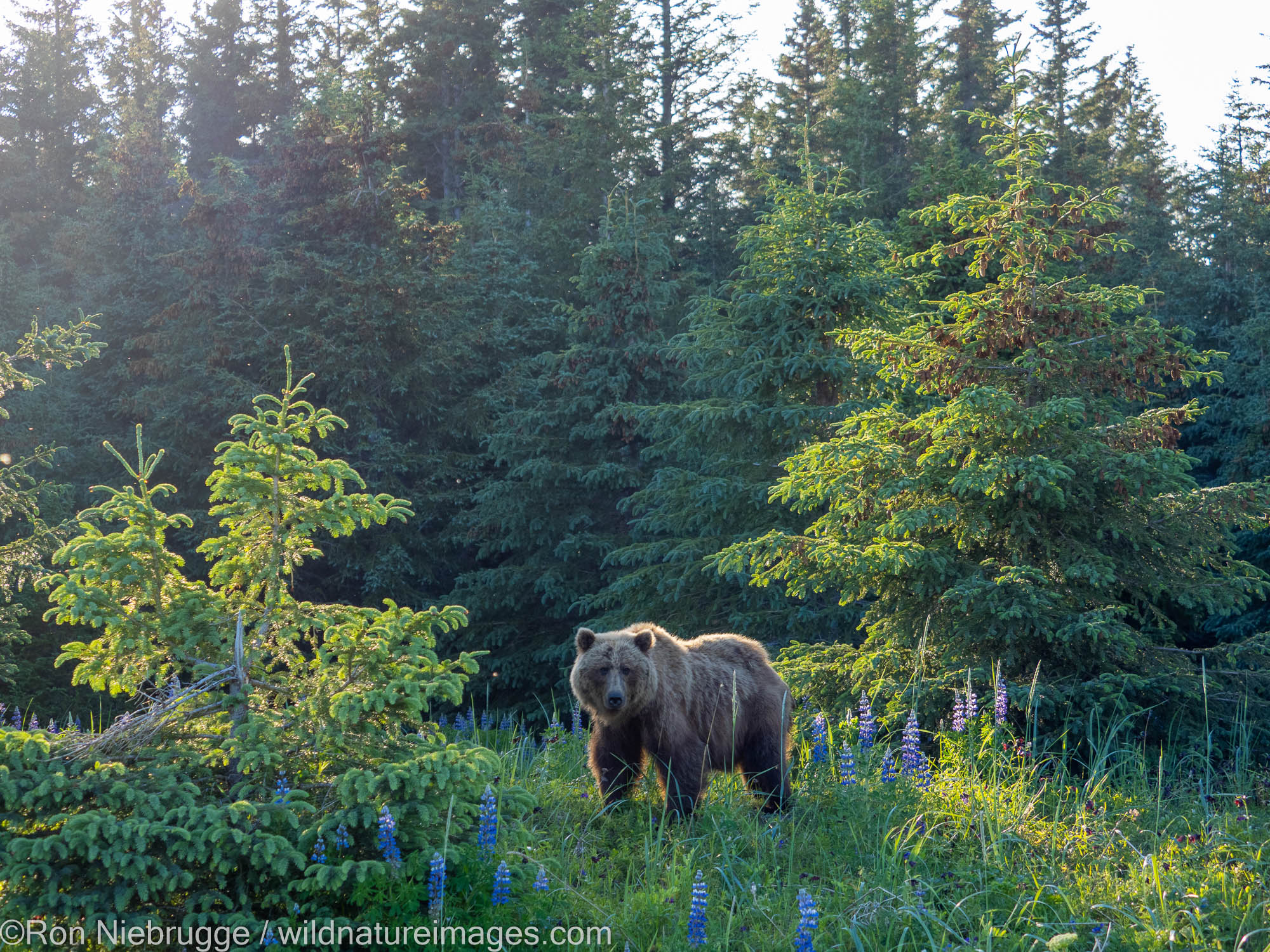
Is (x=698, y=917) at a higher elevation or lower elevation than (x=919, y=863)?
higher

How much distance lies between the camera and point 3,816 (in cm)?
344

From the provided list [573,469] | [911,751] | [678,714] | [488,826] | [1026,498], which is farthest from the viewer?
[573,469]

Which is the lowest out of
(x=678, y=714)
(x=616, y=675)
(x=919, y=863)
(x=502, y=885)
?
(x=919, y=863)

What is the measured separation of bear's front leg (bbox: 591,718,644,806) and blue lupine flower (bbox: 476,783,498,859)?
1780mm

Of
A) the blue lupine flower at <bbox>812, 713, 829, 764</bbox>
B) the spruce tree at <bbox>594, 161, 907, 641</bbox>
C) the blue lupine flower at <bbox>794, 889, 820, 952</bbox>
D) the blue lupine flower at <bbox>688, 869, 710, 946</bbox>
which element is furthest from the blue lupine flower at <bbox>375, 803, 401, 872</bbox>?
the spruce tree at <bbox>594, 161, 907, 641</bbox>

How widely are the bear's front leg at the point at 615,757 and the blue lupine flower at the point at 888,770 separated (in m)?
1.41

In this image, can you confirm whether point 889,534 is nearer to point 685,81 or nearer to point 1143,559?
point 1143,559

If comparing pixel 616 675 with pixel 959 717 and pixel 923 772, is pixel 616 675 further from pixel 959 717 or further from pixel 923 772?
pixel 959 717

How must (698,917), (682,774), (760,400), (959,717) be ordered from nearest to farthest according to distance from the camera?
(698,917)
(682,774)
(959,717)
(760,400)

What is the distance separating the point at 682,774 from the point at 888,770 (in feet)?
4.10

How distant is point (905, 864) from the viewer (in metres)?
4.60

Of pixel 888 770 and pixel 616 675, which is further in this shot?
pixel 888 770

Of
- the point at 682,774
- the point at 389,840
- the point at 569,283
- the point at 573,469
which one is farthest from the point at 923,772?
the point at 569,283

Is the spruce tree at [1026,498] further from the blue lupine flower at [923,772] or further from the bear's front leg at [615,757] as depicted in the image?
the bear's front leg at [615,757]
